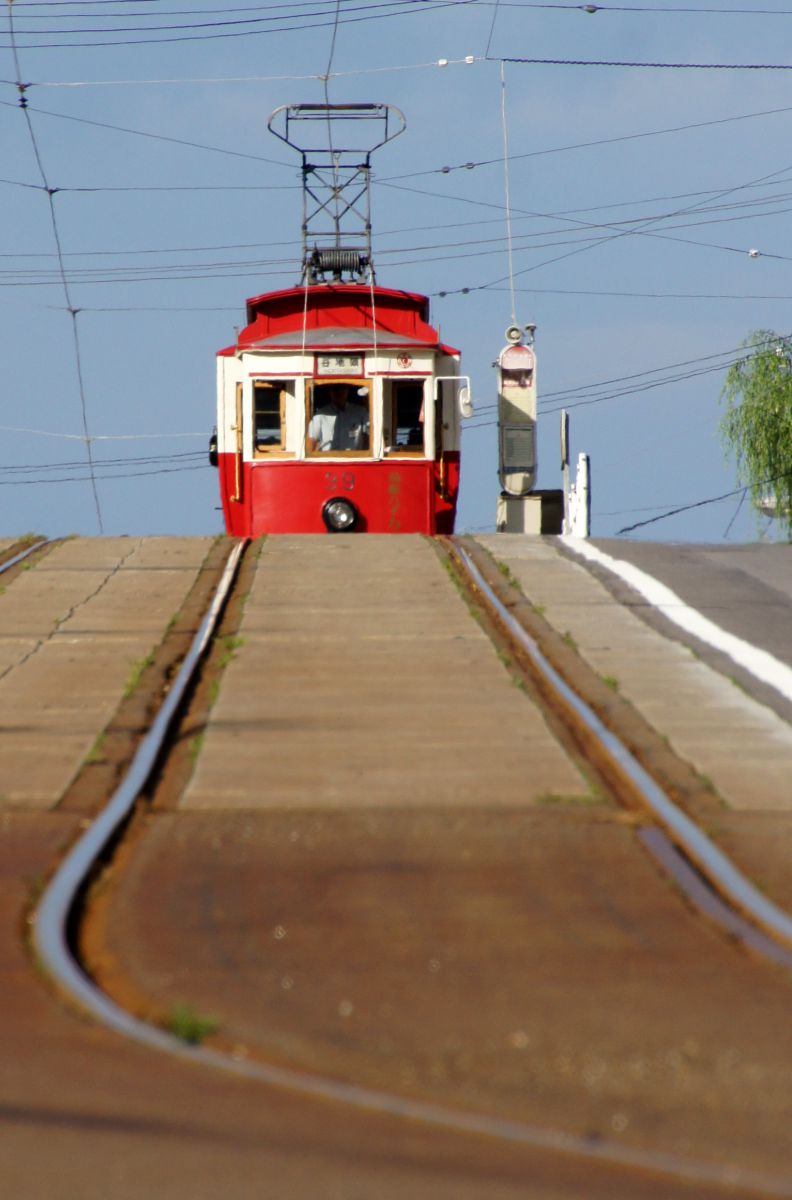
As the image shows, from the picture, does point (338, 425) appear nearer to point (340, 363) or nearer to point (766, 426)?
point (340, 363)

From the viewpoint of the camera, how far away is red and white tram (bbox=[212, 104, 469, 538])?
23.9m

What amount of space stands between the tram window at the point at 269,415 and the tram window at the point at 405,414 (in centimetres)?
146

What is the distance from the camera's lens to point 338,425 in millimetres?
24172

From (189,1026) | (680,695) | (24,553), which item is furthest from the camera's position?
(24,553)

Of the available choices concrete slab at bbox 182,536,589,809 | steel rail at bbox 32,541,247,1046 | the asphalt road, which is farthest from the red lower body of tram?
steel rail at bbox 32,541,247,1046

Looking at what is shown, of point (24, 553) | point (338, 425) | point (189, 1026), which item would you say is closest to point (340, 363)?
point (338, 425)

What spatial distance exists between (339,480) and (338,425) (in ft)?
2.82

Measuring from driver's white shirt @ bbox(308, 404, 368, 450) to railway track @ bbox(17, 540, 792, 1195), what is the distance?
11119 millimetres

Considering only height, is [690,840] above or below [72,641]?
above

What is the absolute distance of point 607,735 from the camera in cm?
991

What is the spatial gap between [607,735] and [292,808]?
93.0 inches

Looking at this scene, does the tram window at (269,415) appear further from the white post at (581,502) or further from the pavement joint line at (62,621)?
the white post at (581,502)

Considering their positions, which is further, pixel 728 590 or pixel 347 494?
pixel 347 494

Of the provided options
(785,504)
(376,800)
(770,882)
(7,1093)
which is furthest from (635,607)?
(785,504)
